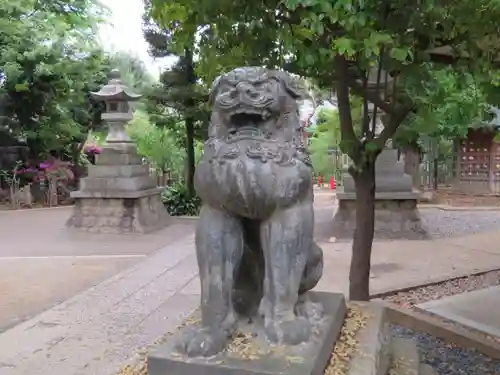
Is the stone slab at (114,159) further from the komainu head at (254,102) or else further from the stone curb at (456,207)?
the komainu head at (254,102)

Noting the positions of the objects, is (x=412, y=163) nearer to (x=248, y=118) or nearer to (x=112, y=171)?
(x=112, y=171)

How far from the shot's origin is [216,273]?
6.95 feet

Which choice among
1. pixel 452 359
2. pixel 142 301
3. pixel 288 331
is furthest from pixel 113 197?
pixel 288 331

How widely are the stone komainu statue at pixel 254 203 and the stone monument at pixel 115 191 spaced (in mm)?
6414

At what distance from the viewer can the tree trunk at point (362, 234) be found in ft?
12.7

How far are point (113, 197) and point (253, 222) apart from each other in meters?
6.52

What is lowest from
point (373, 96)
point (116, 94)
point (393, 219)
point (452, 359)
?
point (452, 359)

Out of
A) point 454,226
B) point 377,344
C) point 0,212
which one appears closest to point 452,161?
point 454,226

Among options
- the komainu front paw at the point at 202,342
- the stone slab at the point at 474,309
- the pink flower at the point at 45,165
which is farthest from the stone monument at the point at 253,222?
the pink flower at the point at 45,165

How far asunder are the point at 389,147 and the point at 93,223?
15.6ft

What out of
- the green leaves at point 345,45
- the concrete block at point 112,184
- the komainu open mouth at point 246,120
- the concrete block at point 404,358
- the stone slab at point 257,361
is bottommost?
the concrete block at point 404,358

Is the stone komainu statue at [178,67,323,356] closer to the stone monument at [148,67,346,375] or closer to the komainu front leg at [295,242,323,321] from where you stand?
the stone monument at [148,67,346,375]

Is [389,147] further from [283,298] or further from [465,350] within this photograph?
[283,298]

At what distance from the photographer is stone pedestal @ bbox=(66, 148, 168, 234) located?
8461mm
